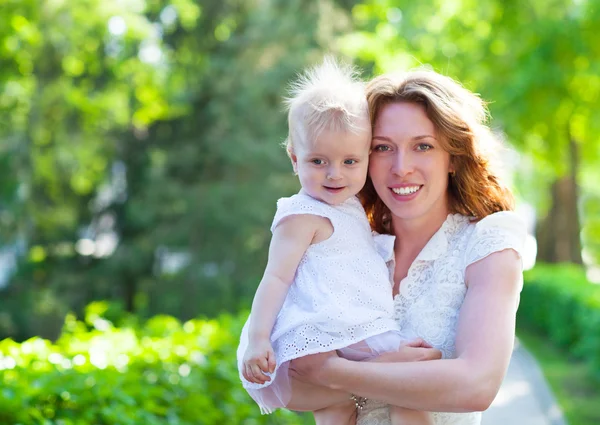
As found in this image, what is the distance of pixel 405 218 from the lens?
283 centimetres

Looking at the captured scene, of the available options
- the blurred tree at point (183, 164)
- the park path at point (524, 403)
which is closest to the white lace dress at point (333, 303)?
the park path at point (524, 403)

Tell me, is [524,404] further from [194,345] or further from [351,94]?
[351,94]

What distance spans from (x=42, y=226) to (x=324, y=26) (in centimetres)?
965

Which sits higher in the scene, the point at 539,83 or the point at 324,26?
the point at 324,26

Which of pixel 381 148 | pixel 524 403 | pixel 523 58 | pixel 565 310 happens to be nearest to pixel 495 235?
pixel 381 148

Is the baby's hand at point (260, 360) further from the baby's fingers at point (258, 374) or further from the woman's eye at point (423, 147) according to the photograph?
the woman's eye at point (423, 147)

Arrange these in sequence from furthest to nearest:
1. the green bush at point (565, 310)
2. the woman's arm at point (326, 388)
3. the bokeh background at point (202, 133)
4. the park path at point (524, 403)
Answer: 1. the bokeh background at point (202, 133)
2. the green bush at point (565, 310)
3. the park path at point (524, 403)
4. the woman's arm at point (326, 388)

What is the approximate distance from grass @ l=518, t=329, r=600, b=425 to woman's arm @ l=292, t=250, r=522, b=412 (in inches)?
274

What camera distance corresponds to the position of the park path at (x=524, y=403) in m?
9.02

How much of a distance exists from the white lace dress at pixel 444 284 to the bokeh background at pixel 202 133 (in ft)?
27.5

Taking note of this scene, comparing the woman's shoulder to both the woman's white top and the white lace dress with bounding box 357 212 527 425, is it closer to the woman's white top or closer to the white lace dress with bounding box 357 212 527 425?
the white lace dress with bounding box 357 212 527 425

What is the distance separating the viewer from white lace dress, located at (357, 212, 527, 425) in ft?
8.67

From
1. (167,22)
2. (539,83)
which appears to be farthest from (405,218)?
(167,22)

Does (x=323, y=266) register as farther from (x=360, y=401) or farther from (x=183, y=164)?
(x=183, y=164)
